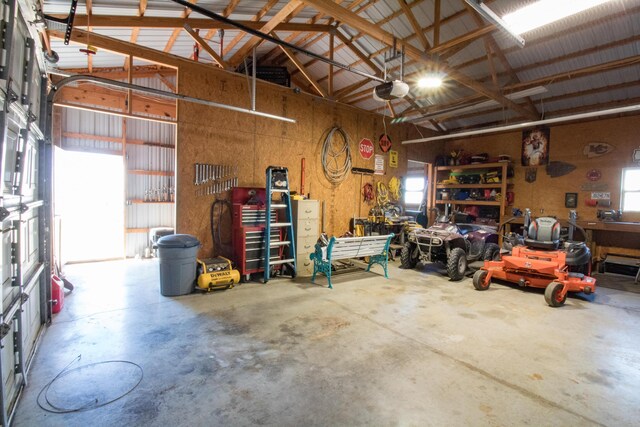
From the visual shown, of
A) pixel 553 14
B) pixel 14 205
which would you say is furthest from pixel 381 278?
pixel 14 205

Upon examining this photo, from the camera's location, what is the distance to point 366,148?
7609 mm

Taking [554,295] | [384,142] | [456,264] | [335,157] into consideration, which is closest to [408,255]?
[456,264]

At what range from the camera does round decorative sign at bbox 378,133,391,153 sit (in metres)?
7.95

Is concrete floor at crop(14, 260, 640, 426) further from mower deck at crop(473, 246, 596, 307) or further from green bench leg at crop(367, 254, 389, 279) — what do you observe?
green bench leg at crop(367, 254, 389, 279)

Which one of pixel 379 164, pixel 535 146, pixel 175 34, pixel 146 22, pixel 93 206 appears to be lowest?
pixel 93 206

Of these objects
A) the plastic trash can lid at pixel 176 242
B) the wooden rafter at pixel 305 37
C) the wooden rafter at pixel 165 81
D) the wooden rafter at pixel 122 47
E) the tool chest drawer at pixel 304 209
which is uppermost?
the wooden rafter at pixel 305 37

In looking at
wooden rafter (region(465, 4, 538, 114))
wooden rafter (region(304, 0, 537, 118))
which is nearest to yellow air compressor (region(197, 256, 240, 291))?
wooden rafter (region(304, 0, 537, 118))

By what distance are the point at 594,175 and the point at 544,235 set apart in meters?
3.56

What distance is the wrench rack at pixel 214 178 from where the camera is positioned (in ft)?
16.8

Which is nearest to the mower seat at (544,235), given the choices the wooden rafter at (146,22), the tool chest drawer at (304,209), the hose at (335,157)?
the tool chest drawer at (304,209)

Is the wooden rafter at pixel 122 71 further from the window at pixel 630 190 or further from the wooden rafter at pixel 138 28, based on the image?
the window at pixel 630 190

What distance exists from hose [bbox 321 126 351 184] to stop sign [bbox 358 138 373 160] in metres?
0.47

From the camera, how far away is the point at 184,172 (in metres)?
5.00

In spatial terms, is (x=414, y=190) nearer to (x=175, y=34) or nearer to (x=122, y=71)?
(x=175, y=34)
